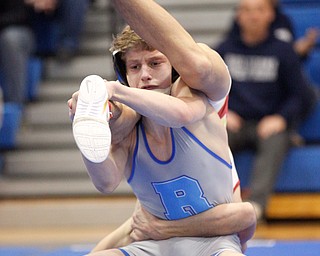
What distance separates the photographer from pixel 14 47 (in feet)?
22.0

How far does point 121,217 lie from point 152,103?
3329 millimetres

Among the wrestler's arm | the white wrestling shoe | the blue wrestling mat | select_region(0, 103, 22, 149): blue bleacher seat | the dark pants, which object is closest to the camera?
the white wrestling shoe

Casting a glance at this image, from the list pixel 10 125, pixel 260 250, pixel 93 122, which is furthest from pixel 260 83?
pixel 93 122

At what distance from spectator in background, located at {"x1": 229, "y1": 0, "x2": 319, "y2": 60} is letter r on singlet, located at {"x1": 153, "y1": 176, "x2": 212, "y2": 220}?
10.6ft

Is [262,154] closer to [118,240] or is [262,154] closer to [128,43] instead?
[118,240]

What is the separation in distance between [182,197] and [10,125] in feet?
11.9

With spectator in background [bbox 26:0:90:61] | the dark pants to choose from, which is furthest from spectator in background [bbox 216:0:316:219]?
spectator in background [bbox 26:0:90:61]

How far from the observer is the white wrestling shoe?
2.43 meters

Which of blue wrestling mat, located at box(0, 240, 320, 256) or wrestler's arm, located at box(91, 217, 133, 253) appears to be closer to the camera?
wrestler's arm, located at box(91, 217, 133, 253)

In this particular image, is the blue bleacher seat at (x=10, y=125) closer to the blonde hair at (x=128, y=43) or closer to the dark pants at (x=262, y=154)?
the dark pants at (x=262, y=154)

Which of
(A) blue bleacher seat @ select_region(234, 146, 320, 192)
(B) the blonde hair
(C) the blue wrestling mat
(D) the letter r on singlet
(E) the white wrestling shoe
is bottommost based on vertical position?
(C) the blue wrestling mat

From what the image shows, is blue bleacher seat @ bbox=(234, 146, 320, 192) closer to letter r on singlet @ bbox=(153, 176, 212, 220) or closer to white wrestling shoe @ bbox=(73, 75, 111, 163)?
letter r on singlet @ bbox=(153, 176, 212, 220)

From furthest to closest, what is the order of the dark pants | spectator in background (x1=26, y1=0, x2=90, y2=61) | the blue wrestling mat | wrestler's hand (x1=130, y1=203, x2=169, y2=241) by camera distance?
spectator in background (x1=26, y1=0, x2=90, y2=61), the dark pants, the blue wrestling mat, wrestler's hand (x1=130, y1=203, x2=169, y2=241)

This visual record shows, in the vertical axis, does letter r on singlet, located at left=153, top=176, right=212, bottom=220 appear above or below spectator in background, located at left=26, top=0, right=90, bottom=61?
below
